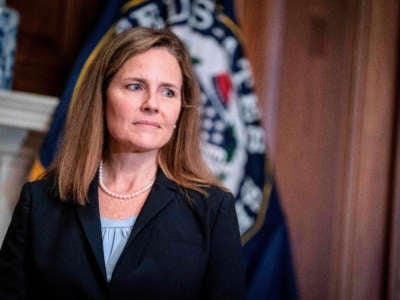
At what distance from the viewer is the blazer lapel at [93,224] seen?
1082 millimetres

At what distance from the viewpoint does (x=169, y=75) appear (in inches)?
46.3

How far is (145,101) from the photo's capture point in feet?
A: 3.76

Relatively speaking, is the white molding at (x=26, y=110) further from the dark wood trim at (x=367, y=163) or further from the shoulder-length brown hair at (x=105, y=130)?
the dark wood trim at (x=367, y=163)

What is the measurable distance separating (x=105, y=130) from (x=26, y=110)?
2.23 ft

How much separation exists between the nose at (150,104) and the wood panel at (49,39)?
→ 0.94 metres

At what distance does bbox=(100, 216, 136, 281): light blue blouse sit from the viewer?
43.4 inches

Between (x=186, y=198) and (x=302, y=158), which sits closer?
(x=186, y=198)

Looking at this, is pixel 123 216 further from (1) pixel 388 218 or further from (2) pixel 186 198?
(1) pixel 388 218

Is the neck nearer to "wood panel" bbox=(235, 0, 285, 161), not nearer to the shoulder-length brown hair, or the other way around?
the shoulder-length brown hair

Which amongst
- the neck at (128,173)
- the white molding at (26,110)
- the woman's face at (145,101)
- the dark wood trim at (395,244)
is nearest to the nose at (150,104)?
the woman's face at (145,101)

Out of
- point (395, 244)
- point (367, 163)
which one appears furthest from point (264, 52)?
point (395, 244)

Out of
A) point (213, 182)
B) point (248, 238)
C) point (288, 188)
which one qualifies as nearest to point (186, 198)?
point (213, 182)

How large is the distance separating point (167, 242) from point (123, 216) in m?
0.10

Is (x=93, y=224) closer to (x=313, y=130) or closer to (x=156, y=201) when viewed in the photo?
(x=156, y=201)
